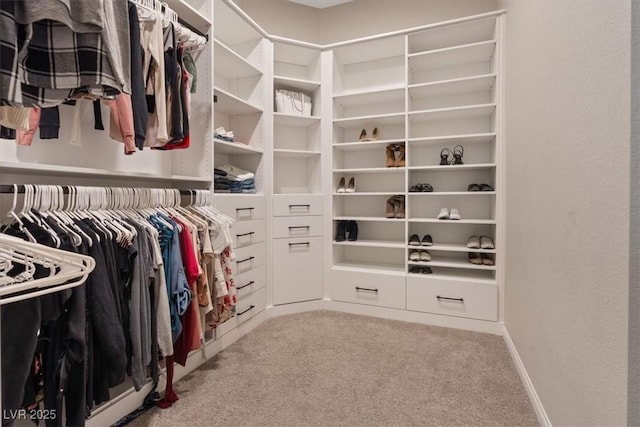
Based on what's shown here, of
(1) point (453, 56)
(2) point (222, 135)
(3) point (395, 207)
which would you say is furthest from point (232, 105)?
(1) point (453, 56)

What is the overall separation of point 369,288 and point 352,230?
0.57 meters

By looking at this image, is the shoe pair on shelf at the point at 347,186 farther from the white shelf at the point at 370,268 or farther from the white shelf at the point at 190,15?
the white shelf at the point at 190,15

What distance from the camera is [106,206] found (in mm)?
1407

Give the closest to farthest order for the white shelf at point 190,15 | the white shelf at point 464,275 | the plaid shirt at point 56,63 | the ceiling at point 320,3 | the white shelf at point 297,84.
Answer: the plaid shirt at point 56,63 < the white shelf at point 190,15 < the white shelf at point 464,275 < the white shelf at point 297,84 < the ceiling at point 320,3

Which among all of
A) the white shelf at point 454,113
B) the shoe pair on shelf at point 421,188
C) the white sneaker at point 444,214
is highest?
the white shelf at point 454,113

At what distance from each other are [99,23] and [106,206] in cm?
86

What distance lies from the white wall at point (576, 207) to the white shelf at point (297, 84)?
65.6 inches

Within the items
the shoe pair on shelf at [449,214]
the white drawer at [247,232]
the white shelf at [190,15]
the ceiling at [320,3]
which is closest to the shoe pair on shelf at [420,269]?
the shoe pair on shelf at [449,214]

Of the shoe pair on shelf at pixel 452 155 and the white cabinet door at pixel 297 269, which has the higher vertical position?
the shoe pair on shelf at pixel 452 155

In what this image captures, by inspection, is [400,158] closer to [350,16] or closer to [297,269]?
[297,269]

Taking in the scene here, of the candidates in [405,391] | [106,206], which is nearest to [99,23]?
[106,206]

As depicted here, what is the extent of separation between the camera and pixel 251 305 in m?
2.49

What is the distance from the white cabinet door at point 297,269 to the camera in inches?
110

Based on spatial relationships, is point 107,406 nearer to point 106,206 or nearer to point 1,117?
point 106,206
